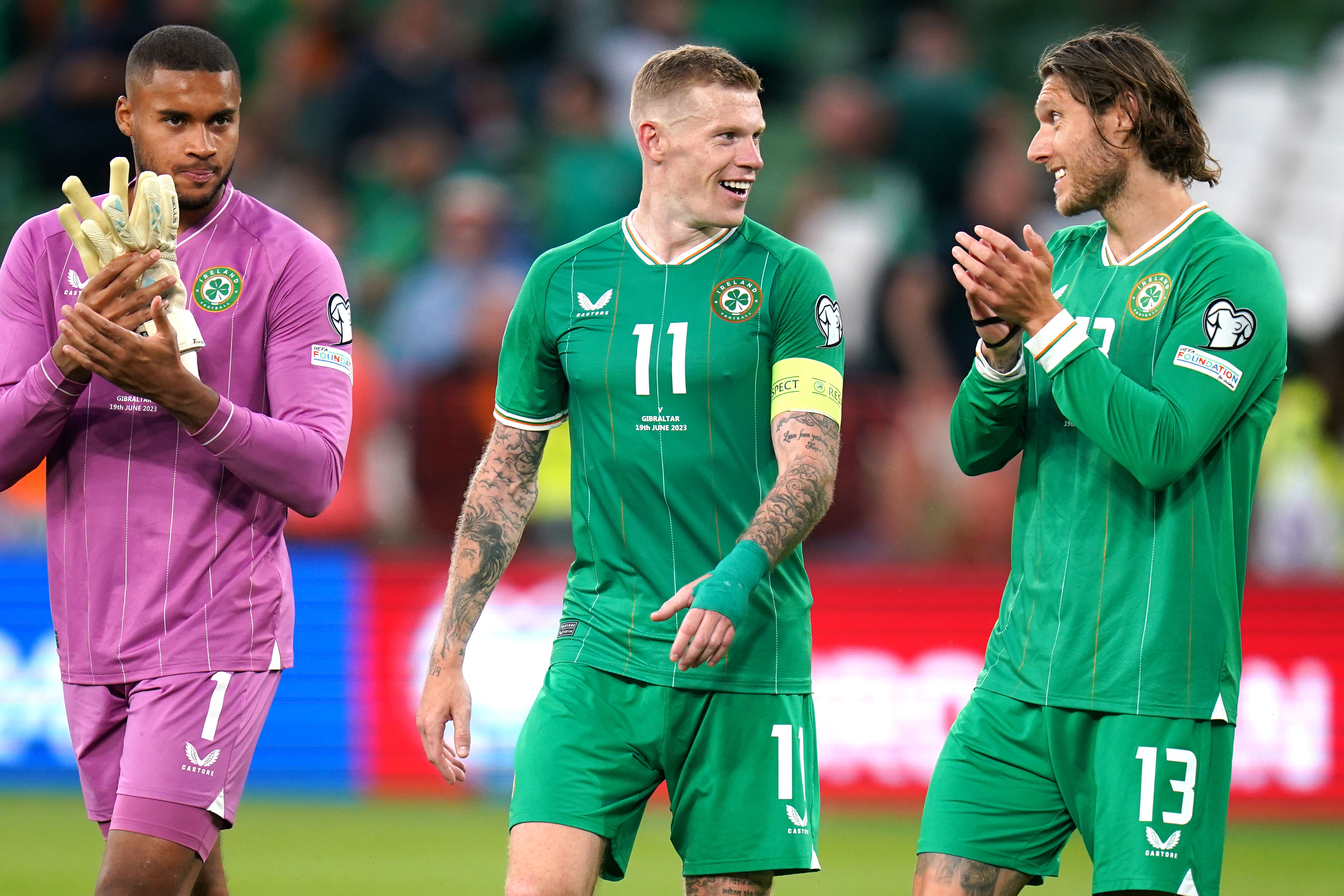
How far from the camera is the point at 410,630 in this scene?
10281 mm

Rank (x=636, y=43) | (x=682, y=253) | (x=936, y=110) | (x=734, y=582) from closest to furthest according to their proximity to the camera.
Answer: (x=734, y=582), (x=682, y=253), (x=936, y=110), (x=636, y=43)

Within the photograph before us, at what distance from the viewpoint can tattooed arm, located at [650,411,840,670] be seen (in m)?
4.31

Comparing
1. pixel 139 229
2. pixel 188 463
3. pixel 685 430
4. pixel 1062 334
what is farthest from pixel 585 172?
pixel 1062 334

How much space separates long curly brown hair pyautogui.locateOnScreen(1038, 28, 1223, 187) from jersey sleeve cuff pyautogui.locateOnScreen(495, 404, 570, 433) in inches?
68.9

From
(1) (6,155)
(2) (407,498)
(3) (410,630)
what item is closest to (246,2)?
(1) (6,155)

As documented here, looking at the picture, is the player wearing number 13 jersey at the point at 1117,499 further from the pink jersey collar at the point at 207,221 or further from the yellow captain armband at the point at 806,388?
the pink jersey collar at the point at 207,221

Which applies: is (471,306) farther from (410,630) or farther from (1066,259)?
(1066,259)

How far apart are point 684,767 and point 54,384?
2.00 m

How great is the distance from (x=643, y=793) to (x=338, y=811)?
5.57m

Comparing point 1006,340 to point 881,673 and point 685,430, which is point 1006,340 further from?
point 881,673

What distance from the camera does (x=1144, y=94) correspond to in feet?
14.9

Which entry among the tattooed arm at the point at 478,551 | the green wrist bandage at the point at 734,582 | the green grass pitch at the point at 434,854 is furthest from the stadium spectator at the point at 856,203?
the green wrist bandage at the point at 734,582

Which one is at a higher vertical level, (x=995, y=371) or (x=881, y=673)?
(x=995, y=371)

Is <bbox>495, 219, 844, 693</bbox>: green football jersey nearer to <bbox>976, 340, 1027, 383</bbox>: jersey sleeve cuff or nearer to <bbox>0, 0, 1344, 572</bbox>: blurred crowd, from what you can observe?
<bbox>976, 340, 1027, 383</bbox>: jersey sleeve cuff
